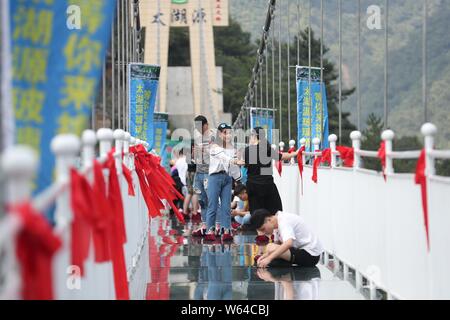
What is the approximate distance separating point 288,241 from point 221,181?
10.9ft

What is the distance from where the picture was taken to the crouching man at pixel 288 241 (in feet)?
23.8

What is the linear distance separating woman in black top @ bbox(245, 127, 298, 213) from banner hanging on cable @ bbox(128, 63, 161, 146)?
344 centimetres

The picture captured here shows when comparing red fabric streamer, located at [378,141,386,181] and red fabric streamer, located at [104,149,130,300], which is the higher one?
red fabric streamer, located at [378,141,386,181]

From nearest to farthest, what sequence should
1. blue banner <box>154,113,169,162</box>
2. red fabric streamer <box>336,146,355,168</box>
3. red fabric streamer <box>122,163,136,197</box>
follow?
1. red fabric streamer <box>122,163,136,197</box>
2. red fabric streamer <box>336,146,355,168</box>
3. blue banner <box>154,113,169,162</box>

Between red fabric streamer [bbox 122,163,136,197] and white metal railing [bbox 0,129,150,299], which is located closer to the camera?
white metal railing [bbox 0,129,150,299]

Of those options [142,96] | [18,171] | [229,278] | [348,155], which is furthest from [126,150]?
[142,96]

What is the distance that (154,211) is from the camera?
27.9 feet

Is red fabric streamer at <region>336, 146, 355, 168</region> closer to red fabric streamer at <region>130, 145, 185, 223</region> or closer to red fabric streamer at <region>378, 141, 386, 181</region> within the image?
red fabric streamer at <region>378, 141, 386, 181</region>

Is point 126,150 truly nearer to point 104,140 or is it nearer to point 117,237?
point 104,140

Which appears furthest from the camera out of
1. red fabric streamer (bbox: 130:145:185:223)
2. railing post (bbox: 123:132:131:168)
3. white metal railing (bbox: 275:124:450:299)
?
red fabric streamer (bbox: 130:145:185:223)

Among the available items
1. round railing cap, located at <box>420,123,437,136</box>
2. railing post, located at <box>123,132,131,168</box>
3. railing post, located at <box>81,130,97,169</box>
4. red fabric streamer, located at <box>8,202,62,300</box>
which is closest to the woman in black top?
railing post, located at <box>123,132,131,168</box>

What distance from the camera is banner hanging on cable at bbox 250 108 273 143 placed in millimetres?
21844
